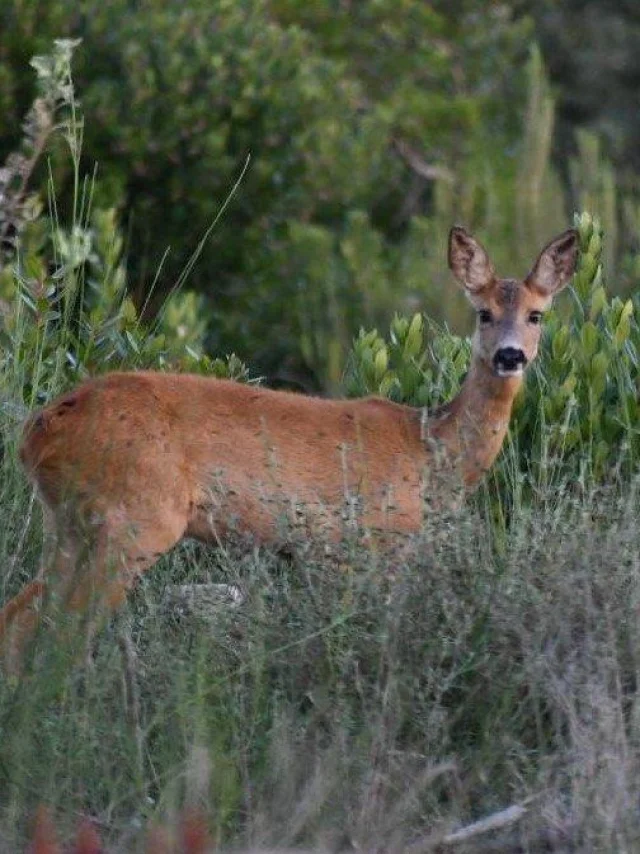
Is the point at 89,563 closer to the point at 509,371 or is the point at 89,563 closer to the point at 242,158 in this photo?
the point at 509,371

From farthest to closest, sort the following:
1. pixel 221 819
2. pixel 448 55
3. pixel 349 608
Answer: pixel 448 55, pixel 349 608, pixel 221 819

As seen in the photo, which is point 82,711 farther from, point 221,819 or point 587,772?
Result: point 587,772

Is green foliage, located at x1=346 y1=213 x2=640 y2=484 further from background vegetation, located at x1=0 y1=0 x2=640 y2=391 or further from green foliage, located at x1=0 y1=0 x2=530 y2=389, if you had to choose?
green foliage, located at x1=0 y1=0 x2=530 y2=389

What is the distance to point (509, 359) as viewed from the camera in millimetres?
7352

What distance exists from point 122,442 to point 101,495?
0.60 feet

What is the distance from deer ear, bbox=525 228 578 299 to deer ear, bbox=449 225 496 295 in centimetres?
22

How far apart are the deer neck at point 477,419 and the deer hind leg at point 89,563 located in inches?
49.5

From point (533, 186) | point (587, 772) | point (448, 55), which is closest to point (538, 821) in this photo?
point (587, 772)

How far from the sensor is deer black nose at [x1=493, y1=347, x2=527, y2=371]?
7352mm

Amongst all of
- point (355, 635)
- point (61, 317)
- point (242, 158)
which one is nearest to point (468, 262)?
point (61, 317)

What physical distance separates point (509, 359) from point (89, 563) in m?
2.02

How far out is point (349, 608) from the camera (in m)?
5.66

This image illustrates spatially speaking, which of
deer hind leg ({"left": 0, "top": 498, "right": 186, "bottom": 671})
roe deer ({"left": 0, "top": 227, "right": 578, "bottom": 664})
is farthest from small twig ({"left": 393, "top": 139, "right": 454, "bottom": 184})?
deer hind leg ({"left": 0, "top": 498, "right": 186, "bottom": 671})

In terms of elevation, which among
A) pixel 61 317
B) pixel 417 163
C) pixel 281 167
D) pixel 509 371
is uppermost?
pixel 509 371
